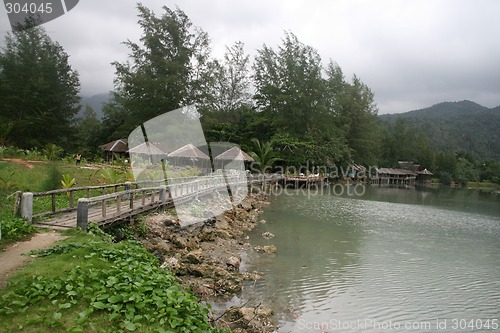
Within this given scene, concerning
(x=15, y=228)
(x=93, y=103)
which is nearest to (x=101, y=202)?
(x=15, y=228)

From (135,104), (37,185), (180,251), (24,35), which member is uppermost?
(24,35)

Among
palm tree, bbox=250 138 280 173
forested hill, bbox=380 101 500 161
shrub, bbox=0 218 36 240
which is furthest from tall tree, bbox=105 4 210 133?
forested hill, bbox=380 101 500 161

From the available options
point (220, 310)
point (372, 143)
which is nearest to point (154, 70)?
point (220, 310)

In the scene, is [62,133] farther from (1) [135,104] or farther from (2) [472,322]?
(2) [472,322]

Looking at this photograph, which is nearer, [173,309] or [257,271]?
[173,309]

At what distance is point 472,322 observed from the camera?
28.3 ft

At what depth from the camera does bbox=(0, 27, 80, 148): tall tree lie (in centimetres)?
2925

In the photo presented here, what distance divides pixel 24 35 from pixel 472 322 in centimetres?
3685

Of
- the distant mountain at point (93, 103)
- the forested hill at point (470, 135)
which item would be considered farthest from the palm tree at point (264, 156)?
the forested hill at point (470, 135)

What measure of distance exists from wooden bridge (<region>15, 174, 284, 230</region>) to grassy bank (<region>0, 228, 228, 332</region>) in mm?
2633

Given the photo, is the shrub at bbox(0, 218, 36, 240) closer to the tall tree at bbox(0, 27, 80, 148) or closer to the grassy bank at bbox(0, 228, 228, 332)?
the grassy bank at bbox(0, 228, 228, 332)

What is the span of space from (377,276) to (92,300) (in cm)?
923

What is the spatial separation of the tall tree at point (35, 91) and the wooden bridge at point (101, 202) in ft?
58.1

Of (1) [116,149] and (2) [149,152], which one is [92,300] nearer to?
(2) [149,152]
